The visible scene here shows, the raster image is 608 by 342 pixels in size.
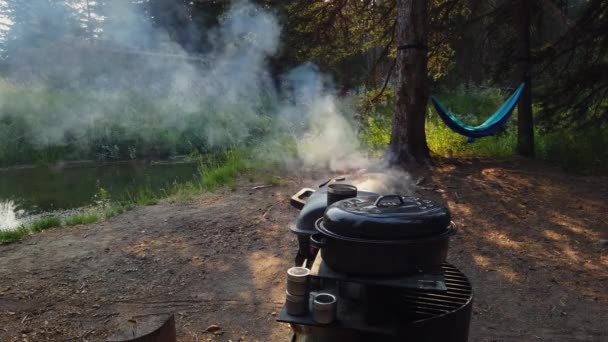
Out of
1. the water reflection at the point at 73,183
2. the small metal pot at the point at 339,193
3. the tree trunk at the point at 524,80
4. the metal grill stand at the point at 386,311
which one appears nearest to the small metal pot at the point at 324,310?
the metal grill stand at the point at 386,311

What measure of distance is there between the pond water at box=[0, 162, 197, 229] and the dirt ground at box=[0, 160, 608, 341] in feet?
8.41

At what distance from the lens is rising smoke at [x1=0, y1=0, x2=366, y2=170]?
11.3m

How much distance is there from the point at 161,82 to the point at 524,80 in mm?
11195

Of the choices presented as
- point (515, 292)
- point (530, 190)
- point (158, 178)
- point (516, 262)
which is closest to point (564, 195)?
point (530, 190)

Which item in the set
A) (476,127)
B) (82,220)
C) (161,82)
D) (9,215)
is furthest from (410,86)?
(161,82)

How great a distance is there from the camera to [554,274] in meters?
2.99

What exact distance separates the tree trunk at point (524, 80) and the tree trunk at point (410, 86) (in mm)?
1609

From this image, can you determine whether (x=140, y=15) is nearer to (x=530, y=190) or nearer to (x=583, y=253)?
(x=530, y=190)

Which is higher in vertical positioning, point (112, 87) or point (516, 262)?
point (112, 87)

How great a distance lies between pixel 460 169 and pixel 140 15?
42.0 feet

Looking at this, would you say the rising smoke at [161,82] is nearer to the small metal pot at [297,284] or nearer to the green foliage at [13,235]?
the green foliage at [13,235]

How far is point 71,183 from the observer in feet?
27.7

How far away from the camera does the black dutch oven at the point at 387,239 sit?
142 cm

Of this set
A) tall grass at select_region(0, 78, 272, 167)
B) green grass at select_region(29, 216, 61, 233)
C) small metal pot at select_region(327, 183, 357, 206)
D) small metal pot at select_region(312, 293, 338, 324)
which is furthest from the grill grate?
tall grass at select_region(0, 78, 272, 167)
